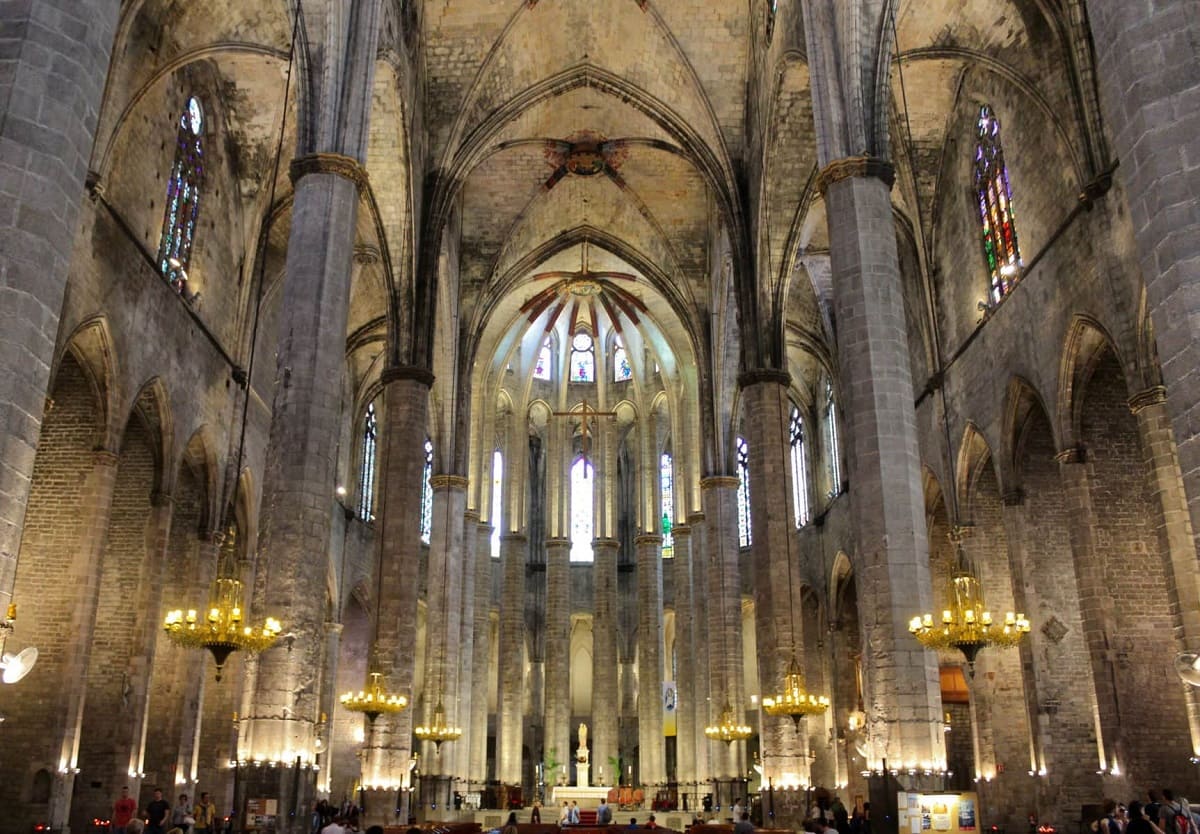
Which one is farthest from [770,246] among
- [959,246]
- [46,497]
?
[46,497]

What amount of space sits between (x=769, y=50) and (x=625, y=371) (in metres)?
21.8

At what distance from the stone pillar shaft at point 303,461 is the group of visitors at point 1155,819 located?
9.55 meters

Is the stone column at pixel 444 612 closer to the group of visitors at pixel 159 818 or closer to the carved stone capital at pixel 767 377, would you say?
the group of visitors at pixel 159 818

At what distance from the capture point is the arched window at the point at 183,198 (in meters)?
21.0

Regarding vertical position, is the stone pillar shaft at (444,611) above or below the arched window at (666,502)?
below

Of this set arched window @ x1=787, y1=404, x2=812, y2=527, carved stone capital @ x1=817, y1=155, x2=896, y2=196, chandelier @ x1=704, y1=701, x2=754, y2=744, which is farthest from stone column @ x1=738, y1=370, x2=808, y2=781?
arched window @ x1=787, y1=404, x2=812, y2=527

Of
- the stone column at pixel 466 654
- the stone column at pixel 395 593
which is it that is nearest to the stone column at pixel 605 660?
the stone column at pixel 466 654

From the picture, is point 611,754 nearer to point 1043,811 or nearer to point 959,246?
point 1043,811

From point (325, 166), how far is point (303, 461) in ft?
15.5

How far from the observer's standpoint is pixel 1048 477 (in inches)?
857

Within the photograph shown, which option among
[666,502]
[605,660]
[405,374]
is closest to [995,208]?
[405,374]

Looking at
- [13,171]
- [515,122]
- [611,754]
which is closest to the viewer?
[13,171]

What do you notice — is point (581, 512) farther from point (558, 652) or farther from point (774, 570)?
point (774, 570)

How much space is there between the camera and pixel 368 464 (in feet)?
120
